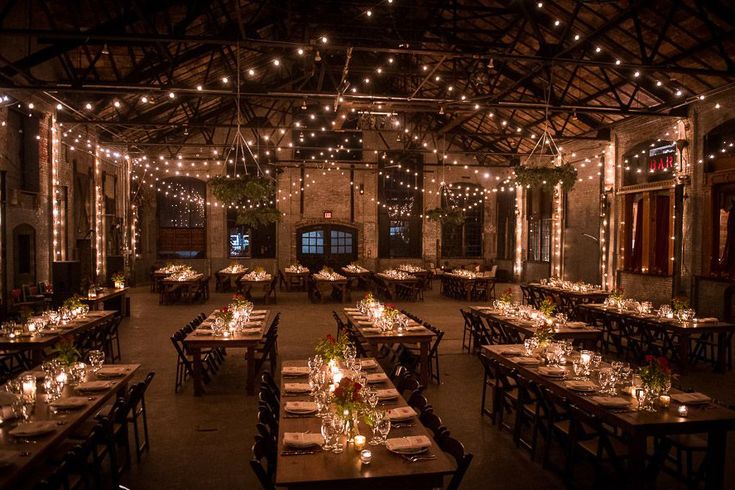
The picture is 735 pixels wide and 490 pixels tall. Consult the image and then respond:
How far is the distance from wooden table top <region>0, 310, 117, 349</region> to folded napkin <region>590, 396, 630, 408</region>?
19.5ft

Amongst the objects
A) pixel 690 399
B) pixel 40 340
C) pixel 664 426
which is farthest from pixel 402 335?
pixel 40 340

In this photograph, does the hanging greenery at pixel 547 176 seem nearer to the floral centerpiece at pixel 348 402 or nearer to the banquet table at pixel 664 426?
the banquet table at pixel 664 426

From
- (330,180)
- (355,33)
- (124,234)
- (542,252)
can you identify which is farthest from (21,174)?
(542,252)

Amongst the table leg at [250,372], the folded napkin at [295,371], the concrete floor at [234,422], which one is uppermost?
the folded napkin at [295,371]

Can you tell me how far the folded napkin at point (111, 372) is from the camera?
4.64m

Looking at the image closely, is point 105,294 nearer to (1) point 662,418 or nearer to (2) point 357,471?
(2) point 357,471

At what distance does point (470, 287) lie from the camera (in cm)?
1520

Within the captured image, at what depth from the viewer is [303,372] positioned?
4.64 meters

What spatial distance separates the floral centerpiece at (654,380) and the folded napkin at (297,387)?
2.56 meters

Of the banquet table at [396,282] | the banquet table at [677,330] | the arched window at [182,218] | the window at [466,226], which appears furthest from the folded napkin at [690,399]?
the arched window at [182,218]

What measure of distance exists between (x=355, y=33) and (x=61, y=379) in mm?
11719

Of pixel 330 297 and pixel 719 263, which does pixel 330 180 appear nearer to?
pixel 330 297

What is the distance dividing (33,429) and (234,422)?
2.40 metres

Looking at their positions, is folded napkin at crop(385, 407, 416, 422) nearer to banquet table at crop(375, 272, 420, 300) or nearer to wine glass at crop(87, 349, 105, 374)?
wine glass at crop(87, 349, 105, 374)
